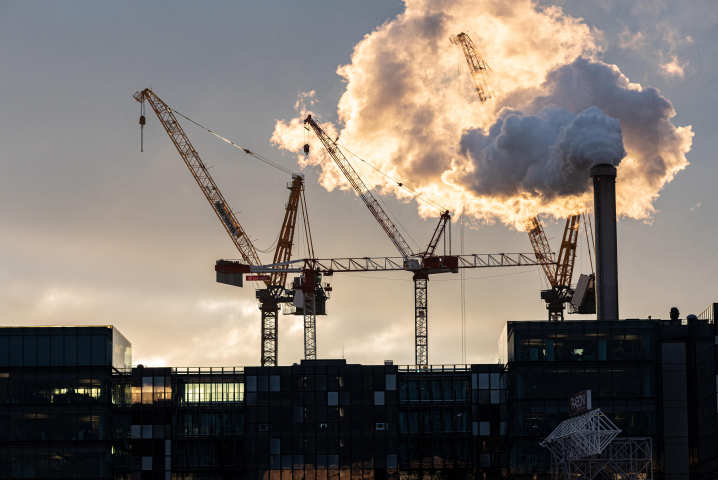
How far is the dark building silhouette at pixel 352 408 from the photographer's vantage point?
126m

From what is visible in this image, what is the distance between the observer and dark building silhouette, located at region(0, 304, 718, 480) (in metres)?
126

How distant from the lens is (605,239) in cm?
14262

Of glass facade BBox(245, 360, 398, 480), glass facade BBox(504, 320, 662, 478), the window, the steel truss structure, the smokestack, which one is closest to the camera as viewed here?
the steel truss structure

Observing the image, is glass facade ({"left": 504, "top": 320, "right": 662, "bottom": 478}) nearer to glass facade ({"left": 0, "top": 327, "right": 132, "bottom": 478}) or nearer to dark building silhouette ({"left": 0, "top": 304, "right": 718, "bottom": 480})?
dark building silhouette ({"left": 0, "top": 304, "right": 718, "bottom": 480})

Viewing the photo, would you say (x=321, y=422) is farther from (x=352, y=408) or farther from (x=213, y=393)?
(x=213, y=393)

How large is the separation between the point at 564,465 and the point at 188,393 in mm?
46634

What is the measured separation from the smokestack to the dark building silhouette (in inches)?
454

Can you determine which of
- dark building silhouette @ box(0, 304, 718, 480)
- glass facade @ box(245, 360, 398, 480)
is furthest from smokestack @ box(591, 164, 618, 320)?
glass facade @ box(245, 360, 398, 480)

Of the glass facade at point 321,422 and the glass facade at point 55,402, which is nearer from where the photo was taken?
the glass facade at point 55,402

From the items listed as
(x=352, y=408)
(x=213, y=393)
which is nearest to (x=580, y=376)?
(x=352, y=408)

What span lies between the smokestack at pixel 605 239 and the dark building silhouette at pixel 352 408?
11529 millimetres

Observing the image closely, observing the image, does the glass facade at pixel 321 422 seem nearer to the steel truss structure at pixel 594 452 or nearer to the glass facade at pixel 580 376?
the glass facade at pixel 580 376

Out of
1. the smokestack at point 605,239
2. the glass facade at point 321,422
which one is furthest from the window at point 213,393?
the smokestack at point 605,239

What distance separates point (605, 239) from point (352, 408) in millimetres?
36182
